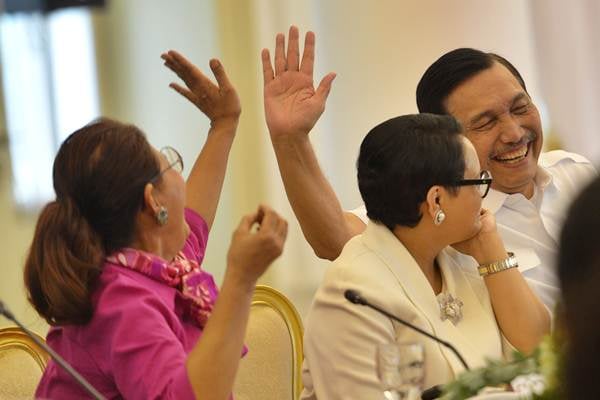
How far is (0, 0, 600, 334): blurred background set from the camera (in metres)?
3.76

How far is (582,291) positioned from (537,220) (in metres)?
1.82

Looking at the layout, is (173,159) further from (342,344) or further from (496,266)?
(496,266)

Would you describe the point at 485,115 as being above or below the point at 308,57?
below

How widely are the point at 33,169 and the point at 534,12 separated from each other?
1801 millimetres

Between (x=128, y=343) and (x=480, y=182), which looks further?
(x=480, y=182)

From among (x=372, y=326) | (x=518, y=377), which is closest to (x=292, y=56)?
(x=372, y=326)

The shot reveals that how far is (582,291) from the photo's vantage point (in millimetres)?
763

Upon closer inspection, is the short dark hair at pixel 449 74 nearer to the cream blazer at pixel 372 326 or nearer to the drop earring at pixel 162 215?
the cream blazer at pixel 372 326

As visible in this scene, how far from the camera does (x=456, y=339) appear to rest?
6.65 feet

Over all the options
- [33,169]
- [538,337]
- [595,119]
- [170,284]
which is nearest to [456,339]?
[538,337]

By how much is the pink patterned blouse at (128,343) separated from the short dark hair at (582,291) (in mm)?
864

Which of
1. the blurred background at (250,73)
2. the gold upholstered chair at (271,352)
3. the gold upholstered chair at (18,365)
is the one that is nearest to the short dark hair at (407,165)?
the gold upholstered chair at (271,352)

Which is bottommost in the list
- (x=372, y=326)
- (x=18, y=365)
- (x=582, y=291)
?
(x=18, y=365)

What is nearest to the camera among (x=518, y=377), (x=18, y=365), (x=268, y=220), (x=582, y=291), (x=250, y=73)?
(x=582, y=291)
